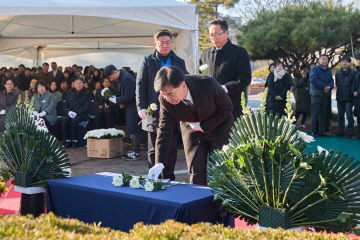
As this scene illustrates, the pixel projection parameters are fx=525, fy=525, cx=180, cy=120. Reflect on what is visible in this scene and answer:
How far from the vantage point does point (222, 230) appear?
8.43 feet

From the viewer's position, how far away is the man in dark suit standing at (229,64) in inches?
212

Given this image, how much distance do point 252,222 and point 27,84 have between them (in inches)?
438

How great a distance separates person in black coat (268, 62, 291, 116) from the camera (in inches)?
477

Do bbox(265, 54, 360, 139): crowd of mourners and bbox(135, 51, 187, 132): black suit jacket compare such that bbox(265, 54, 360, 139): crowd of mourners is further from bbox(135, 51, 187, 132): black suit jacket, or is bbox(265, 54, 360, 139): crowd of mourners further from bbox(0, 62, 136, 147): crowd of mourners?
bbox(135, 51, 187, 132): black suit jacket

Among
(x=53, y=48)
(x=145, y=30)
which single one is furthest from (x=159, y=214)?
(x=53, y=48)

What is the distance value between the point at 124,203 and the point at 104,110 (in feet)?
25.8

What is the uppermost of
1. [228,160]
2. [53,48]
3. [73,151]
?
[53,48]

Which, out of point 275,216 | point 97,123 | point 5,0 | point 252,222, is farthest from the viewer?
point 97,123

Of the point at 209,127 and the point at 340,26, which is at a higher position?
the point at 340,26

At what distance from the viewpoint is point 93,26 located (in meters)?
11.8

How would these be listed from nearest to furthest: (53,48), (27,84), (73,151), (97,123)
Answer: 1. (73,151)
2. (97,123)
3. (27,84)
4. (53,48)

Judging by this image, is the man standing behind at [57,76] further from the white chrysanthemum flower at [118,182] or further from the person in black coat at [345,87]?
the white chrysanthemum flower at [118,182]

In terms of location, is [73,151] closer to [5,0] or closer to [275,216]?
[5,0]

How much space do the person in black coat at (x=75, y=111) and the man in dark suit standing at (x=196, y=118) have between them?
6306mm
